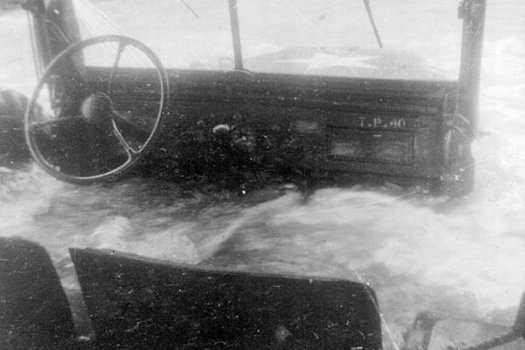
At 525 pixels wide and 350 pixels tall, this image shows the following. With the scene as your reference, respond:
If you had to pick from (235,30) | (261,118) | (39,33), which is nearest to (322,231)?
(261,118)

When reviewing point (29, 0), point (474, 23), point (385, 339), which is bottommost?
point (385, 339)

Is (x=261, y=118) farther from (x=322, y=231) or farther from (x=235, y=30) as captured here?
(x=322, y=231)

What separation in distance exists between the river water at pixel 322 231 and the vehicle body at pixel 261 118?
25 centimetres

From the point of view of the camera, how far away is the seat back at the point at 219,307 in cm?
184

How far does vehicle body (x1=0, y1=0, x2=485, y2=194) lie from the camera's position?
3.64 m

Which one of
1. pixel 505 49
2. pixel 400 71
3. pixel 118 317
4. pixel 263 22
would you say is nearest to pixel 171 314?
pixel 118 317

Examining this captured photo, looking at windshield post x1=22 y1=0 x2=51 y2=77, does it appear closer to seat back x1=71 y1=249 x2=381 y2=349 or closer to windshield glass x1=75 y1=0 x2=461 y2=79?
seat back x1=71 y1=249 x2=381 y2=349

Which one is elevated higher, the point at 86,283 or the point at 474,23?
the point at 474,23

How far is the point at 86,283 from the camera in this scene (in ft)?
7.02

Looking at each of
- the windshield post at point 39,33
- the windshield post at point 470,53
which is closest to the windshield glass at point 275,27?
the windshield post at point 39,33

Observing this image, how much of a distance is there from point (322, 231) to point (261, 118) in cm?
100

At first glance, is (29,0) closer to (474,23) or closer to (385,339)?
(474,23)

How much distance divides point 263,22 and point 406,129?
1197 cm

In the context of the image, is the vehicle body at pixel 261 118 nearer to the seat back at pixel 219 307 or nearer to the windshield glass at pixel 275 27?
the seat back at pixel 219 307
